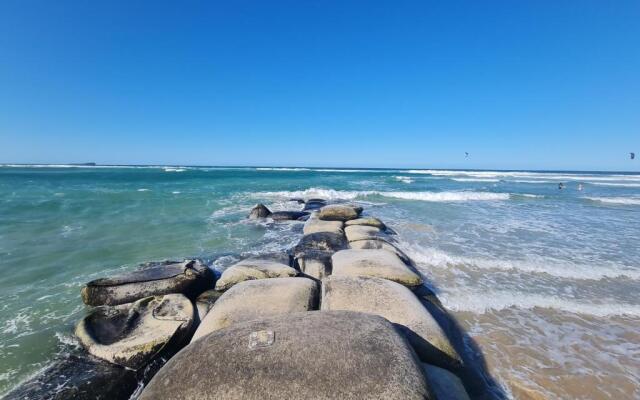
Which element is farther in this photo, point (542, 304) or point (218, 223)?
point (218, 223)

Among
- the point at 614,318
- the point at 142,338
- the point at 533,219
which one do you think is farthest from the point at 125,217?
the point at 533,219

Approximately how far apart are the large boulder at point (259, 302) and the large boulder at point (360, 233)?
3473 mm

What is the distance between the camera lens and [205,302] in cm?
442

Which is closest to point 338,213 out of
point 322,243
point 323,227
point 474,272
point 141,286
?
point 323,227

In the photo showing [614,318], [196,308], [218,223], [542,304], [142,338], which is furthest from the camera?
[218,223]

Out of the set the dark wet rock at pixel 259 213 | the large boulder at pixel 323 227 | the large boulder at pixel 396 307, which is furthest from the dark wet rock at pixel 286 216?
the large boulder at pixel 396 307

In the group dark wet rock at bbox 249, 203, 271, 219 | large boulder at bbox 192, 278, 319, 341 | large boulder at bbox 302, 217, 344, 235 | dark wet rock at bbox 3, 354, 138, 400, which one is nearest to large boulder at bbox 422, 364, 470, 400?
large boulder at bbox 192, 278, 319, 341

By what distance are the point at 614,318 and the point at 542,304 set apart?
36.7 inches

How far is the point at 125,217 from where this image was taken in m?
12.9

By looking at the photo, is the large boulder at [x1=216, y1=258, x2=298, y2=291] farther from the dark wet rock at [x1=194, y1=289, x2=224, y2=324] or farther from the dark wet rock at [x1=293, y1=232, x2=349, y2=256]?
the dark wet rock at [x1=293, y1=232, x2=349, y2=256]

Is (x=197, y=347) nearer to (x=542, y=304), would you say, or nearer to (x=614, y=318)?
(x=542, y=304)

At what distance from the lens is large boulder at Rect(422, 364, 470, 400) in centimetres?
256

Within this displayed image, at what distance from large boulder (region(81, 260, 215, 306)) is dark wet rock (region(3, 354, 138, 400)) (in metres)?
1.18

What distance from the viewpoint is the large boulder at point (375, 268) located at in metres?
4.72
